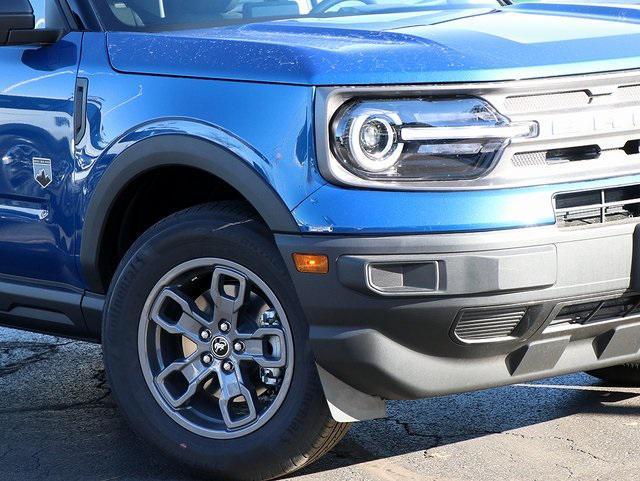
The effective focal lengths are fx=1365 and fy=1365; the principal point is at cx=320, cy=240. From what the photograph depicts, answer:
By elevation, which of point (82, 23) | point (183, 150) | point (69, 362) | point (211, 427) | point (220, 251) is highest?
point (82, 23)

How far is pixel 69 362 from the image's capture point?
5.37 m

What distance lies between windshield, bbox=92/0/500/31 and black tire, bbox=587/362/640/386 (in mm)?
1321

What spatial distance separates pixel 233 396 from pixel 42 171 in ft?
3.05

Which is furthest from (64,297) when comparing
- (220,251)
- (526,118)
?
(526,118)

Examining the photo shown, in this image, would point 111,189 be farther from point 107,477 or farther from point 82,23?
point 107,477

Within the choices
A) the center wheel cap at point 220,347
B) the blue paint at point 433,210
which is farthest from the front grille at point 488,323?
the center wheel cap at point 220,347

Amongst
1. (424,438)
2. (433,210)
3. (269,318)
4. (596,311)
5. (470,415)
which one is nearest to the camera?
(433,210)

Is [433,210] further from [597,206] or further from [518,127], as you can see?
[597,206]

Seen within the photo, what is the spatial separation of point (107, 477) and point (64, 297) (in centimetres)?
59

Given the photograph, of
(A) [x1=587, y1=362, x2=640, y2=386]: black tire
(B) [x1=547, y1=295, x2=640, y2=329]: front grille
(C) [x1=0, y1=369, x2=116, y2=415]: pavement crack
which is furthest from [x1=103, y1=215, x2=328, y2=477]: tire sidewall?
(A) [x1=587, y1=362, x2=640, y2=386]: black tire

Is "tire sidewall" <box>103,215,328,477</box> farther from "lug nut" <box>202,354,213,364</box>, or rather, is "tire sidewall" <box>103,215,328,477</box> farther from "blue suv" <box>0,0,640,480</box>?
"lug nut" <box>202,354,213,364</box>

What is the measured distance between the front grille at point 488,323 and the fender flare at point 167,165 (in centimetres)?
48

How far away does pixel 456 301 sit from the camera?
3346mm

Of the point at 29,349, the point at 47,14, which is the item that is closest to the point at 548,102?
the point at 47,14
